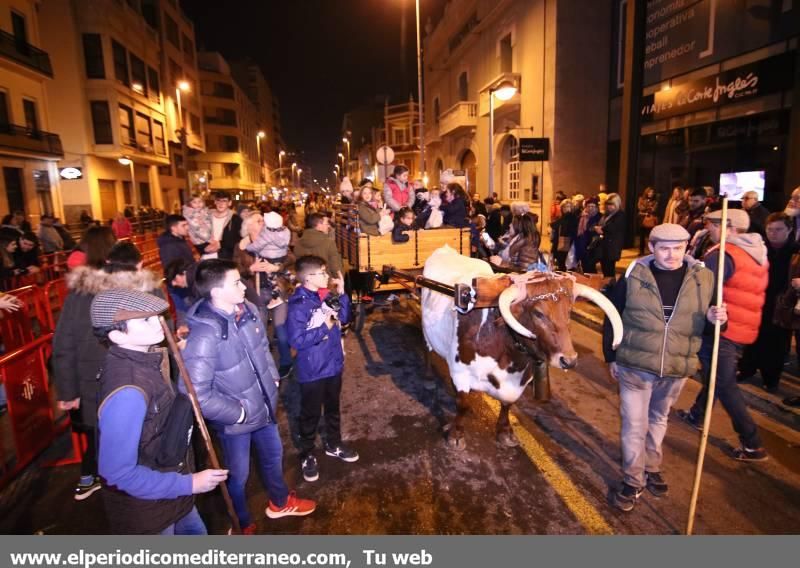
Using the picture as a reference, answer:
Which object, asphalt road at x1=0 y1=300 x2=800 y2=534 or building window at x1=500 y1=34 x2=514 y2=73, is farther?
building window at x1=500 y1=34 x2=514 y2=73

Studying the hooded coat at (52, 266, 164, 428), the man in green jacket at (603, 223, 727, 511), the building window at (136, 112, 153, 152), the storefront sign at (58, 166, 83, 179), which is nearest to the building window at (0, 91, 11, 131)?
the storefront sign at (58, 166, 83, 179)

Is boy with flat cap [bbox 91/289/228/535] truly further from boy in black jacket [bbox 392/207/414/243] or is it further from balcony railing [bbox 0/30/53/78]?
balcony railing [bbox 0/30/53/78]

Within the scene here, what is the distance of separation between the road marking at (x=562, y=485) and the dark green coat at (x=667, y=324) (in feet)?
3.82

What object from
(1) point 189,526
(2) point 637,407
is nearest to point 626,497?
(2) point 637,407

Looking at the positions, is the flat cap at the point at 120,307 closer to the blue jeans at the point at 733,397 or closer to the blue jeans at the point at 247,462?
the blue jeans at the point at 247,462

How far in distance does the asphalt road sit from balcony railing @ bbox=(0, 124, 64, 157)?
2374cm

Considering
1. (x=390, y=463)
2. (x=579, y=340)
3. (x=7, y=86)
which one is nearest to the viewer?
(x=390, y=463)

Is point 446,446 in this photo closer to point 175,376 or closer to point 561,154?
point 175,376

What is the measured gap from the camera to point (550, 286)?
3.62 m

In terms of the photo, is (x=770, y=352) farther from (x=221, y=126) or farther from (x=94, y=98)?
(x=221, y=126)

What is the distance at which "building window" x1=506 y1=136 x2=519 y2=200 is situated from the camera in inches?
862

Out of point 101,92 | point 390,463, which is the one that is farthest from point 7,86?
point 390,463

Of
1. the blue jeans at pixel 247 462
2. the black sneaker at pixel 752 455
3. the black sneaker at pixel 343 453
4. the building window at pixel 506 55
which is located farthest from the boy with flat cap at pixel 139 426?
the building window at pixel 506 55
